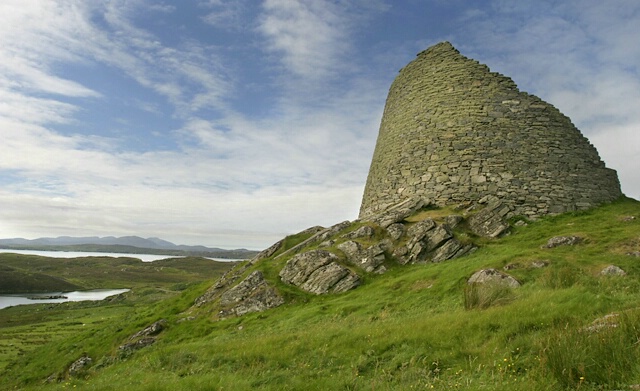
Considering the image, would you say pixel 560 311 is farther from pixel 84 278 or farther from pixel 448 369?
pixel 84 278

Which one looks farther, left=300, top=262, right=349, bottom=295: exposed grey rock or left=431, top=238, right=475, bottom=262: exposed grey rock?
left=431, top=238, right=475, bottom=262: exposed grey rock

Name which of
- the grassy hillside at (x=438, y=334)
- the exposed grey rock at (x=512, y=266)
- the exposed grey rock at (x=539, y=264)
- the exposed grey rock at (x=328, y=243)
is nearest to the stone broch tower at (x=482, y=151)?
the grassy hillside at (x=438, y=334)

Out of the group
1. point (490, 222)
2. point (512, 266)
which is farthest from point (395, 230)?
point (512, 266)

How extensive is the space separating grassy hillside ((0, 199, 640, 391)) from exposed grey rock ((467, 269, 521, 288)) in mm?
347

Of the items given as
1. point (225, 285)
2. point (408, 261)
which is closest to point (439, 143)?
point (408, 261)

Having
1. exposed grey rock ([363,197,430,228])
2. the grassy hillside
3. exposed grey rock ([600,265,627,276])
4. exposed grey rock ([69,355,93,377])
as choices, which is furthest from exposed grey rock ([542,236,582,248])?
exposed grey rock ([69,355,93,377])

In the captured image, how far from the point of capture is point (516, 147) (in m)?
21.3

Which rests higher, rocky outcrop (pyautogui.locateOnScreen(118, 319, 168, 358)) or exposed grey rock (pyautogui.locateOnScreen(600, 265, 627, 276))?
exposed grey rock (pyautogui.locateOnScreen(600, 265, 627, 276))

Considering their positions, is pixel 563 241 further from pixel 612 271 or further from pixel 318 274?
pixel 318 274

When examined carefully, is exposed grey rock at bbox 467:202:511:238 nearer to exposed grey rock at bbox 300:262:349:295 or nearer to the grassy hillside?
the grassy hillside

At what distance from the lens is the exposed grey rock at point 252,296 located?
1528 cm

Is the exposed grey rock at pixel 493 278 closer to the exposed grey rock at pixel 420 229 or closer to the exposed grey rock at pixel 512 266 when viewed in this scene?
the exposed grey rock at pixel 512 266

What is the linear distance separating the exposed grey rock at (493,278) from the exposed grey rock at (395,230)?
552 cm

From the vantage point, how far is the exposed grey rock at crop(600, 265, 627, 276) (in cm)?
1117
